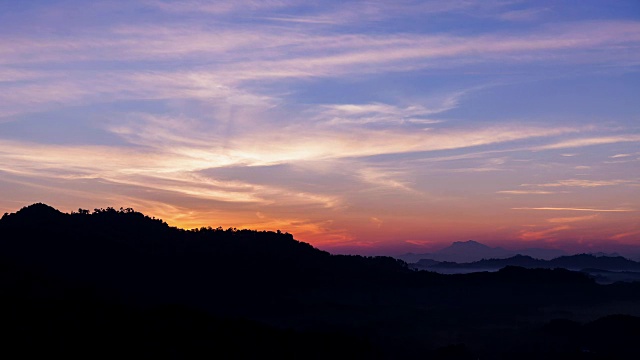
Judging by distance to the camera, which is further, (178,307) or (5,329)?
(178,307)

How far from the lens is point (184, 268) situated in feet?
604

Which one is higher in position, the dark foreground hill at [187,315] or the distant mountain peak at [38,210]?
the distant mountain peak at [38,210]

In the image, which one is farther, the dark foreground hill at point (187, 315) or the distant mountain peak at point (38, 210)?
the distant mountain peak at point (38, 210)

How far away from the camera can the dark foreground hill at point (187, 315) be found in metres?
78.9

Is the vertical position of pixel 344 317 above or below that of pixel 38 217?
below

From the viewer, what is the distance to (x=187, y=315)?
9644 centimetres

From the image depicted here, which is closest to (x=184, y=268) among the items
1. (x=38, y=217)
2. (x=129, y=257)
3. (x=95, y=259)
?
(x=129, y=257)

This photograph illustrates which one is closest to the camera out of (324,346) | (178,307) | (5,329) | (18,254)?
(5,329)

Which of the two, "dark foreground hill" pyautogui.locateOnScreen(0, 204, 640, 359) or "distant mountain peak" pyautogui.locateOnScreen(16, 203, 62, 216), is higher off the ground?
"distant mountain peak" pyautogui.locateOnScreen(16, 203, 62, 216)

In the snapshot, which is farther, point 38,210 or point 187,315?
point 38,210

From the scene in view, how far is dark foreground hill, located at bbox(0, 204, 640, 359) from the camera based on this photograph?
78938 mm

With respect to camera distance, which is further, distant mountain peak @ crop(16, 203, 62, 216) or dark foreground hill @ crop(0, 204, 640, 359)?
distant mountain peak @ crop(16, 203, 62, 216)

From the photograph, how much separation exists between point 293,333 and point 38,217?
9265cm

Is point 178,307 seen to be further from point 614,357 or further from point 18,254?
point 614,357
